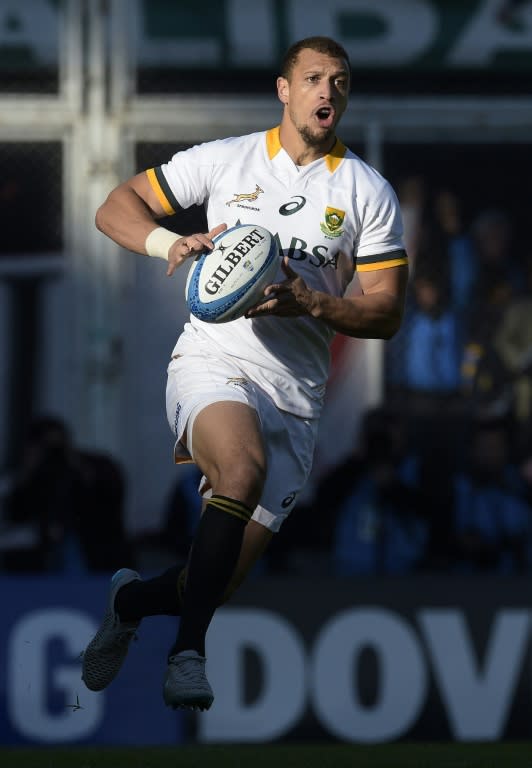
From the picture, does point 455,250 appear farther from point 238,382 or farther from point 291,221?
point 238,382

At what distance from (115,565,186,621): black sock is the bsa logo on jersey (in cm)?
139

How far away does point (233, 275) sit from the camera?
5.95 m

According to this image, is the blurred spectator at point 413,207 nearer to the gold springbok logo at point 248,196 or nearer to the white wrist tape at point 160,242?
the gold springbok logo at point 248,196

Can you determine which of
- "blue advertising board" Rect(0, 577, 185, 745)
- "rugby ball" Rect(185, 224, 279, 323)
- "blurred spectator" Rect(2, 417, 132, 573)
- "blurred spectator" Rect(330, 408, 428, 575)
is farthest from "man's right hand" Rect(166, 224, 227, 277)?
"blurred spectator" Rect(330, 408, 428, 575)

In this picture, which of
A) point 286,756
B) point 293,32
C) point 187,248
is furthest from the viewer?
point 293,32

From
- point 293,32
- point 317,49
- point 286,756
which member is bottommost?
point 286,756

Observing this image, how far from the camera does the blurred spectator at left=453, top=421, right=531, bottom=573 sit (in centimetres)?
1060

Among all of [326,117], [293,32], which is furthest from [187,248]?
[293,32]

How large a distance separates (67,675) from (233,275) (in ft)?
15.0

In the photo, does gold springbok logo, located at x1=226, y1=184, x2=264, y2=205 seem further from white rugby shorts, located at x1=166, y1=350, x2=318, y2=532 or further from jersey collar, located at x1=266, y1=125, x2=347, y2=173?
white rugby shorts, located at x1=166, y1=350, x2=318, y2=532

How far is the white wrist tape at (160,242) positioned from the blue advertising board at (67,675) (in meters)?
3.95

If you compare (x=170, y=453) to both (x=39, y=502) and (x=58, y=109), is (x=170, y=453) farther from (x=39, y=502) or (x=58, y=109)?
(x=58, y=109)

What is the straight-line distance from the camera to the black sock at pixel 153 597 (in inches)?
255

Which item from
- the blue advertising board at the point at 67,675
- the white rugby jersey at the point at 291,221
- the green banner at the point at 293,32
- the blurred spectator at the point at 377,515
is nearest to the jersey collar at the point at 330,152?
the white rugby jersey at the point at 291,221
